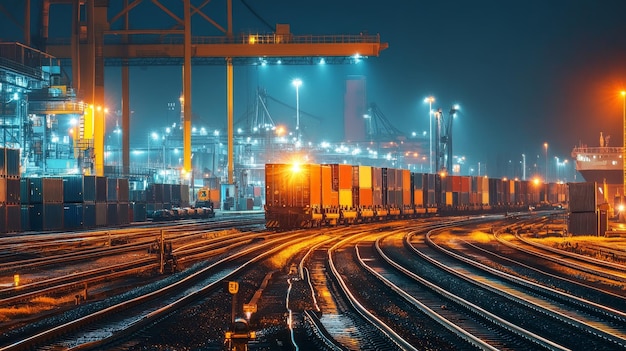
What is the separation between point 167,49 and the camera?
63000 millimetres

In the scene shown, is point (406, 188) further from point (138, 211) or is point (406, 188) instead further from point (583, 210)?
point (583, 210)

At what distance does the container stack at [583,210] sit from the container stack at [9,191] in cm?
2546

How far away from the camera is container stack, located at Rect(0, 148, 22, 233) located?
3531 cm

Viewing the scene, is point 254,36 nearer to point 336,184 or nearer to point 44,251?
point 336,184

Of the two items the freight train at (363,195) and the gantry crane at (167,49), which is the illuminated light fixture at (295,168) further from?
the gantry crane at (167,49)

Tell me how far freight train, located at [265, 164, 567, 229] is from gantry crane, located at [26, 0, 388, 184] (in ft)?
40.4

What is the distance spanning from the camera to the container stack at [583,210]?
32.4m

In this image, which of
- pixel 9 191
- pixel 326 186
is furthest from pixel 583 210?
pixel 9 191

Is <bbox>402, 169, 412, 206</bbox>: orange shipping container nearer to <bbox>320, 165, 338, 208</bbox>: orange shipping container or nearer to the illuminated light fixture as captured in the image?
<bbox>320, 165, 338, 208</bbox>: orange shipping container

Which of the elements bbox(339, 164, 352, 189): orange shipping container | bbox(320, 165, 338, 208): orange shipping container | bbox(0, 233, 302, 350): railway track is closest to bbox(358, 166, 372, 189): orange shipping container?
bbox(339, 164, 352, 189): orange shipping container

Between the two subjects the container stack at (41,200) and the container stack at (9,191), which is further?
the container stack at (41,200)

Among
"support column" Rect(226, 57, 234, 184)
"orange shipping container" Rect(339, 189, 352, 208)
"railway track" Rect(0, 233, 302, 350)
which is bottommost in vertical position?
"railway track" Rect(0, 233, 302, 350)

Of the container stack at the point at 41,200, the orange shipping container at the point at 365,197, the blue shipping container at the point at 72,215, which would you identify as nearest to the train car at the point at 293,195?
the orange shipping container at the point at 365,197

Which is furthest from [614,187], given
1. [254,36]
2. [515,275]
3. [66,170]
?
[515,275]
